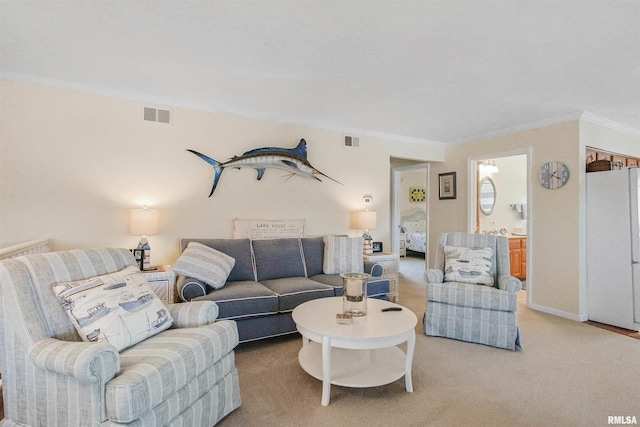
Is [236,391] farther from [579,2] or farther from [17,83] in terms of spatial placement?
[17,83]

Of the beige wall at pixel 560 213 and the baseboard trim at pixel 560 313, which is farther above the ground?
the beige wall at pixel 560 213

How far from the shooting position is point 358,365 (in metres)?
2.30

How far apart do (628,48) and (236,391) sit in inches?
136

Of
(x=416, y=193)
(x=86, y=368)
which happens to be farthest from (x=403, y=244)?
(x=86, y=368)

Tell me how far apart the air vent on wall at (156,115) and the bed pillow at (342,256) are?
220cm

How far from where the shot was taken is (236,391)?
1968 mm

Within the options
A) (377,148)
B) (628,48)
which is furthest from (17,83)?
(628,48)

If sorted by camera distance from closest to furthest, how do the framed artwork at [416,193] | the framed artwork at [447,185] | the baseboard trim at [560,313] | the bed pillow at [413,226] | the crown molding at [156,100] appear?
the crown molding at [156,100], the baseboard trim at [560,313], the framed artwork at [447,185], the bed pillow at [413,226], the framed artwork at [416,193]

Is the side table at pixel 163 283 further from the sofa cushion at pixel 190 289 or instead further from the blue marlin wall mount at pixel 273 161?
the blue marlin wall mount at pixel 273 161

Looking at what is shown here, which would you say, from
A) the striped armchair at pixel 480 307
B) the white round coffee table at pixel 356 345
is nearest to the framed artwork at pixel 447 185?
the striped armchair at pixel 480 307

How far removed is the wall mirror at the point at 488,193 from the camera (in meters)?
6.07

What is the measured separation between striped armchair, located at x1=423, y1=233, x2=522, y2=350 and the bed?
508cm

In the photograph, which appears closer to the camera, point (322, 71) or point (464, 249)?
point (322, 71)

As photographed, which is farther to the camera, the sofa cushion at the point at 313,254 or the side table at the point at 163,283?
the sofa cushion at the point at 313,254
